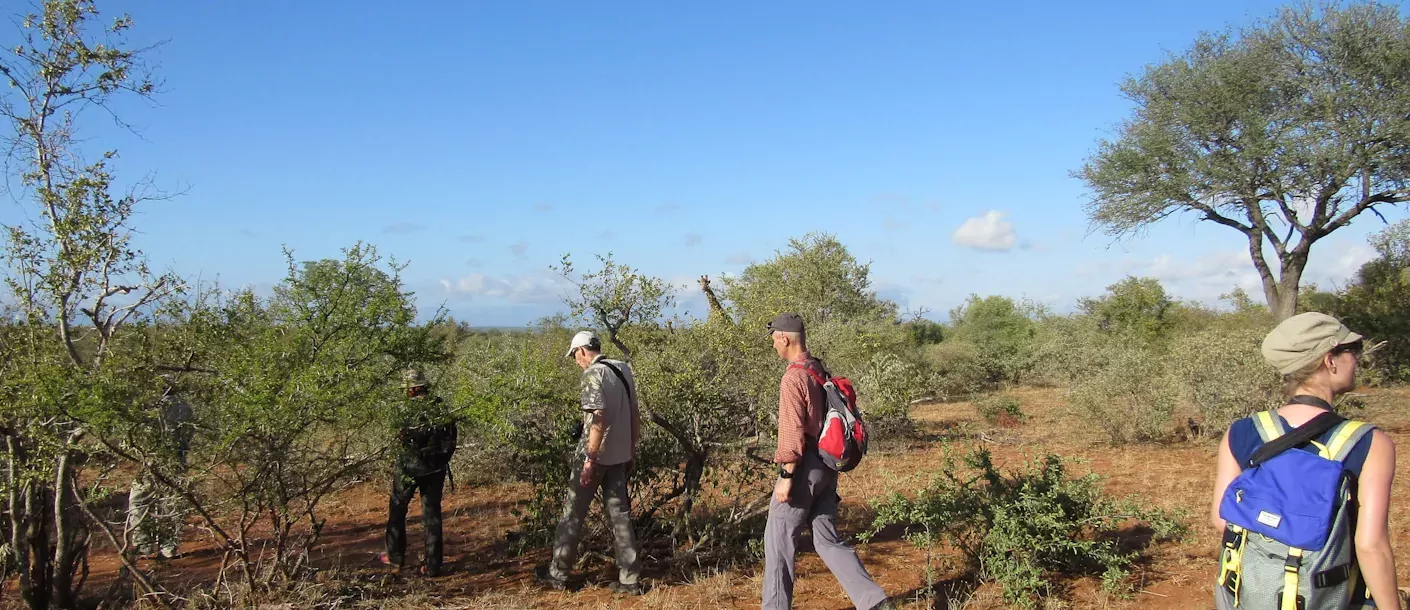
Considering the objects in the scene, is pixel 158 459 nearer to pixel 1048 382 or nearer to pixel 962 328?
pixel 1048 382

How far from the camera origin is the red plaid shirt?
4156 millimetres

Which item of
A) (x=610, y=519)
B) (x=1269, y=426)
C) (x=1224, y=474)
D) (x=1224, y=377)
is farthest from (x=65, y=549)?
(x=1224, y=377)

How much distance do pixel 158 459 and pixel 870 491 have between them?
602 centimetres

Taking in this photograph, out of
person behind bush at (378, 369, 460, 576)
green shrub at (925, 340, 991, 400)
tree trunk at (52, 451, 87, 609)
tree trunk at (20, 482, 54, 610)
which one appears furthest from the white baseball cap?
green shrub at (925, 340, 991, 400)

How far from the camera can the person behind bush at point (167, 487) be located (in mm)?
4184

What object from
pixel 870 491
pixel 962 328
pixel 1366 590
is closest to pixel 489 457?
pixel 870 491

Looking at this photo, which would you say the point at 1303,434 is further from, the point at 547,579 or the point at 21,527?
the point at 21,527

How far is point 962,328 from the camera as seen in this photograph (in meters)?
31.7

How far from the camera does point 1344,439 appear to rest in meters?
2.33

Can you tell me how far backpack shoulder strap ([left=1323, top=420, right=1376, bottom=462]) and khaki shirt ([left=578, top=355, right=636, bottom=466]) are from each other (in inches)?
135

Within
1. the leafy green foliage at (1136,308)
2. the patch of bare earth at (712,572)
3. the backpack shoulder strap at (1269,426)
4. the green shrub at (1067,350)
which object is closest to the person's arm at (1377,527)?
the backpack shoulder strap at (1269,426)

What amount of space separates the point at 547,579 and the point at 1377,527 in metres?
4.40

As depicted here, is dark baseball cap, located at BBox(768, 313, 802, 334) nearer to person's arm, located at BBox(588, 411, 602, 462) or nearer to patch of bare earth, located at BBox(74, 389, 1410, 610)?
person's arm, located at BBox(588, 411, 602, 462)

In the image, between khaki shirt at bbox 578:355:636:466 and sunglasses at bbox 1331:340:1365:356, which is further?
khaki shirt at bbox 578:355:636:466
